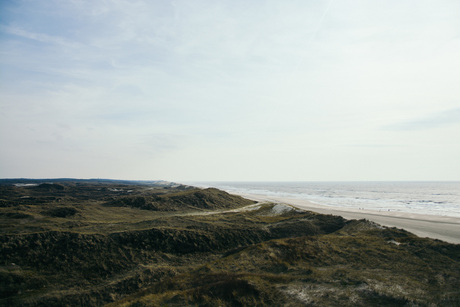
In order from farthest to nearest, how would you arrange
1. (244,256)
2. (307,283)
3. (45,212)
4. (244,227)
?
1. (45,212)
2. (244,227)
3. (244,256)
4. (307,283)

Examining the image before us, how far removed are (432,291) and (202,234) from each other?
1898cm

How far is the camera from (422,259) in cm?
1877

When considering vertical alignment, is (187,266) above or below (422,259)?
below

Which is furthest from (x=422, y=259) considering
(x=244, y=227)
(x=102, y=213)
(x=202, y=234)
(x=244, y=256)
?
(x=102, y=213)

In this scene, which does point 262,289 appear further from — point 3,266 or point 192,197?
point 192,197

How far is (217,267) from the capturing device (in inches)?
719

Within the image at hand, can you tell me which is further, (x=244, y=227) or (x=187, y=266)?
(x=244, y=227)

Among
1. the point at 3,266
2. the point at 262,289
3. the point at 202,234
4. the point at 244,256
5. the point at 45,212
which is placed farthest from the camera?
the point at 45,212

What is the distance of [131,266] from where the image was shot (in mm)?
20453

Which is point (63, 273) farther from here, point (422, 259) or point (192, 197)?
point (192, 197)

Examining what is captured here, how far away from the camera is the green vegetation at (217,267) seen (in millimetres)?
12695

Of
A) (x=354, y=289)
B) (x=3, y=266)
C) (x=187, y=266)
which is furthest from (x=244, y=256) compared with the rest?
(x=3, y=266)

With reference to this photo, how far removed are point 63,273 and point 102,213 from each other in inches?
927

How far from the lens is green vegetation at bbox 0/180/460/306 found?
12695 millimetres
